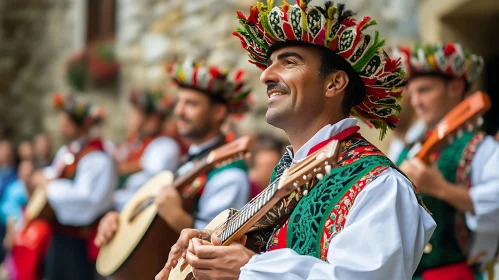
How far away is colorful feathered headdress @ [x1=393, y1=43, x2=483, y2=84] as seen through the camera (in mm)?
3996

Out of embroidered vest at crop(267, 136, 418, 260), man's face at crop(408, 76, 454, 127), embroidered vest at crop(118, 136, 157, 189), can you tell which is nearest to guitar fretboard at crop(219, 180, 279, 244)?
embroidered vest at crop(267, 136, 418, 260)

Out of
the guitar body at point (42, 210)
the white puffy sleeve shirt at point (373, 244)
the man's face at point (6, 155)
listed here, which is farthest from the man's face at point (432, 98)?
the man's face at point (6, 155)

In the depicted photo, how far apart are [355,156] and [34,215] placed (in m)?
4.39

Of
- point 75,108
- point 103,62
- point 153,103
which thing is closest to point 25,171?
point 153,103

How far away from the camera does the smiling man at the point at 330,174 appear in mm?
2041

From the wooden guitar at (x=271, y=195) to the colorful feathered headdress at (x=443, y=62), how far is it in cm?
186

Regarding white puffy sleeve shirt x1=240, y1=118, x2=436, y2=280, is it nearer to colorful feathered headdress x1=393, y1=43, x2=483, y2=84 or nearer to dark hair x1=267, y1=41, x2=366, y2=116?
dark hair x1=267, y1=41, x2=366, y2=116

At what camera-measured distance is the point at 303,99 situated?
244 cm

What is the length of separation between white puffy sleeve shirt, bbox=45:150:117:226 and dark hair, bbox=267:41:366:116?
A: 12.2 ft

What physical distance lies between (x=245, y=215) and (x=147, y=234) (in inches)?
62.2

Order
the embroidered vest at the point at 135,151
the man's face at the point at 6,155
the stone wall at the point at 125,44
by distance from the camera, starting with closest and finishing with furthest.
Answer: the embroidered vest at the point at 135,151 < the stone wall at the point at 125,44 < the man's face at the point at 6,155

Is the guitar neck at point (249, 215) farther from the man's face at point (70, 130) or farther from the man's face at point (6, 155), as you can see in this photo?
the man's face at point (6, 155)

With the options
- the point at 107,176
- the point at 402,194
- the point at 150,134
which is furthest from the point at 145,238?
the point at 150,134

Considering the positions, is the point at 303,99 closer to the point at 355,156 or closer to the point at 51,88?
the point at 355,156
